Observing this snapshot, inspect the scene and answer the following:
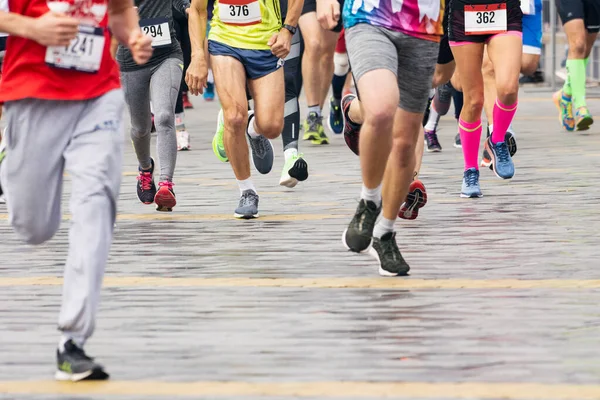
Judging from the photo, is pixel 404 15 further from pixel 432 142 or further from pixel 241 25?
pixel 432 142

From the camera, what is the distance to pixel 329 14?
21.5ft

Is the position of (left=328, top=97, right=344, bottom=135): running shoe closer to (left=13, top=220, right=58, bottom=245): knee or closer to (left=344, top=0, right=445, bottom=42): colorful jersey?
(left=344, top=0, right=445, bottom=42): colorful jersey

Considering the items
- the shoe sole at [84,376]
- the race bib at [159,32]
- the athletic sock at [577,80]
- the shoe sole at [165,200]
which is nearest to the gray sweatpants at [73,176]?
the shoe sole at [84,376]

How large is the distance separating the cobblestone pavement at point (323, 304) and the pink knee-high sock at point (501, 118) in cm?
37

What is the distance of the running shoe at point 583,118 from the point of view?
14016mm

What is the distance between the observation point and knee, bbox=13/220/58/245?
5047 millimetres

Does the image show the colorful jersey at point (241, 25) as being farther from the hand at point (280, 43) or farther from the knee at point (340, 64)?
the knee at point (340, 64)

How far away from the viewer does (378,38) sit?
21.6ft

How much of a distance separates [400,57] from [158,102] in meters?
2.89

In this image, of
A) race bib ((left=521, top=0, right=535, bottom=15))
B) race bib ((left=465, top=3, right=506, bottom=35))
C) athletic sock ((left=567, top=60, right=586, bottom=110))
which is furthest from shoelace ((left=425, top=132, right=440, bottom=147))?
race bib ((left=465, top=3, right=506, bottom=35))

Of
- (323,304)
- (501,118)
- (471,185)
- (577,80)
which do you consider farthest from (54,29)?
(577,80)

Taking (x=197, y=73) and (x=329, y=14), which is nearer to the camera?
(x=329, y=14)

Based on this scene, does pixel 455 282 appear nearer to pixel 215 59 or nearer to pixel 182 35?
pixel 215 59

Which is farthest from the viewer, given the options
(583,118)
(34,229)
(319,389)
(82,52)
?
(583,118)
